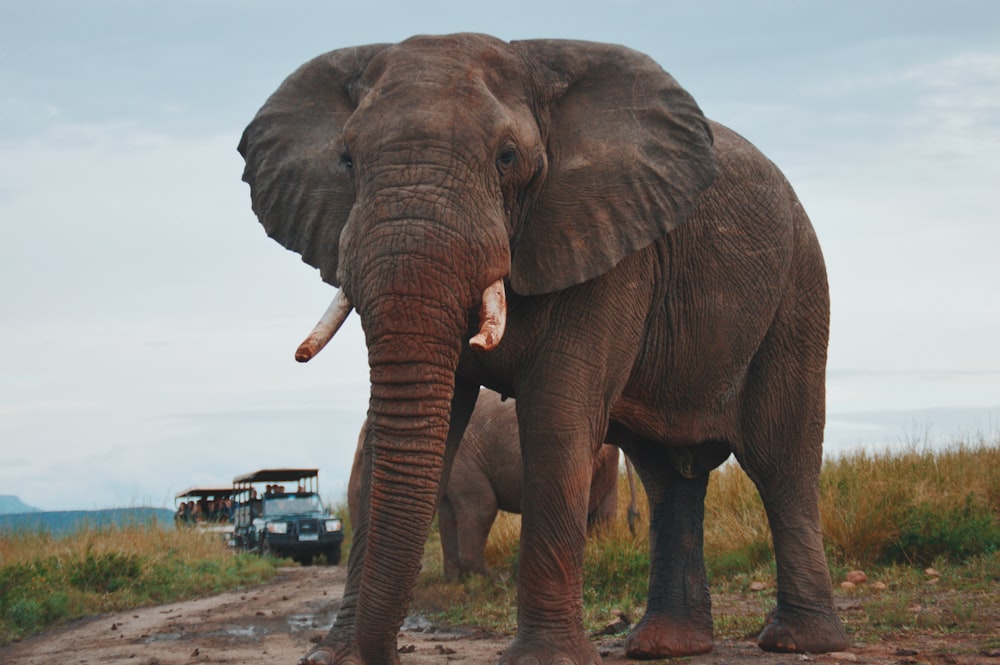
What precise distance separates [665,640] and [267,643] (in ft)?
10.1

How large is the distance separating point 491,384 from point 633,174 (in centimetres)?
131

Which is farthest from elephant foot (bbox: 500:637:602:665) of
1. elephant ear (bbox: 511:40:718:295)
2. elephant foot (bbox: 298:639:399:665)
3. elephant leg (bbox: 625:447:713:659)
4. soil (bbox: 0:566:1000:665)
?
elephant leg (bbox: 625:447:713:659)

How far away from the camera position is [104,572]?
48.4ft

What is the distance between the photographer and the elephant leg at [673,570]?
772 cm

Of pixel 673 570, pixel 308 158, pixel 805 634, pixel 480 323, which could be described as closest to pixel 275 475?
pixel 673 570

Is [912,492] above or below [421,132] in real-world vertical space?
below

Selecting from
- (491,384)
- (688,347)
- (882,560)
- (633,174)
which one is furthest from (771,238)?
(882,560)

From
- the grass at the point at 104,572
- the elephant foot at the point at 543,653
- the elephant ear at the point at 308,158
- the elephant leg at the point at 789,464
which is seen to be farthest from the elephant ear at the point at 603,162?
the grass at the point at 104,572

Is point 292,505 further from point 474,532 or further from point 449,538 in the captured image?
point 474,532

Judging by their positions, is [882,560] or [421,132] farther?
[882,560]

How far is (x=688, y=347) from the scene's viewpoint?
23.8ft

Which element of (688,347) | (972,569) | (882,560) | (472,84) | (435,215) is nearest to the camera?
(435,215)

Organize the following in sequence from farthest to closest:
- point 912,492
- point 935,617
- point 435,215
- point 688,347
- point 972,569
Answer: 1. point 912,492
2. point 972,569
3. point 935,617
4. point 688,347
5. point 435,215

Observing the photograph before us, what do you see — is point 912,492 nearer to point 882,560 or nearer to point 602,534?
point 882,560
